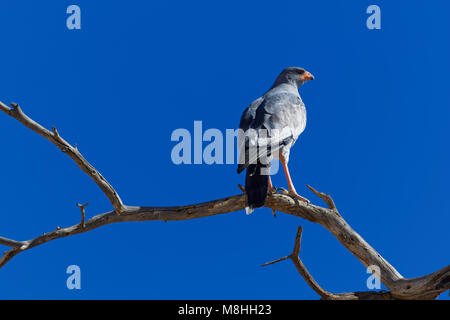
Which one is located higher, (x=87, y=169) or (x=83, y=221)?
(x=87, y=169)

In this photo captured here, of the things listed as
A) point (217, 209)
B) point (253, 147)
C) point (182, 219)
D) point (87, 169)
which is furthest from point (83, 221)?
point (253, 147)

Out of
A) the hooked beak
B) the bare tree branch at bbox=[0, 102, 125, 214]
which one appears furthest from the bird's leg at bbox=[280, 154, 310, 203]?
the bare tree branch at bbox=[0, 102, 125, 214]

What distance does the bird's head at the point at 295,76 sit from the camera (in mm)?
8961

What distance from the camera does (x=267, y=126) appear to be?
693 cm

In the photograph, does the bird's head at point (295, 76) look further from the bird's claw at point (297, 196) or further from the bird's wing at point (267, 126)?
the bird's claw at point (297, 196)

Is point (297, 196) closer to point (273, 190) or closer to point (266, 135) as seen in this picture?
point (273, 190)

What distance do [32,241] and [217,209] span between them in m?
2.64

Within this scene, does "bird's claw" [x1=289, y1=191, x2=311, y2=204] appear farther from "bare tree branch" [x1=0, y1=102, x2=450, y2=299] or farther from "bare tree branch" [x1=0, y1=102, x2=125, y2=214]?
"bare tree branch" [x1=0, y1=102, x2=125, y2=214]

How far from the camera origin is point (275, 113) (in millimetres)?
7234

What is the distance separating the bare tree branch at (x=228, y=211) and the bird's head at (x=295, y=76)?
8.91 feet

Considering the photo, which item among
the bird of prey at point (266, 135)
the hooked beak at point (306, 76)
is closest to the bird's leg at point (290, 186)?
the bird of prey at point (266, 135)

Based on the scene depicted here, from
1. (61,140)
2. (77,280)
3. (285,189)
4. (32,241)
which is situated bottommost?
(77,280)
